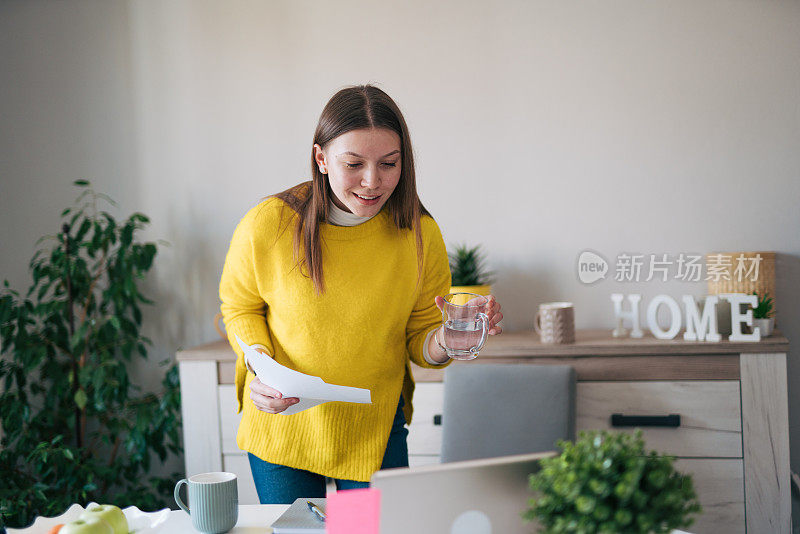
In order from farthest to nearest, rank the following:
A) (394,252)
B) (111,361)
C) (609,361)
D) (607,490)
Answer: (111,361), (609,361), (394,252), (607,490)

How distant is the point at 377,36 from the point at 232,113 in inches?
26.3

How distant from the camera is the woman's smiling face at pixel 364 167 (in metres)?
1.37

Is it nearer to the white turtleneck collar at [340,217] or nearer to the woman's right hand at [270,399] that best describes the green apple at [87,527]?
the woman's right hand at [270,399]

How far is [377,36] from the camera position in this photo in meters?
2.69

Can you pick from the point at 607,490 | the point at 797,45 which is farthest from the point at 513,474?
the point at 797,45

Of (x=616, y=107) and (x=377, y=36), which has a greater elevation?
(x=377, y=36)

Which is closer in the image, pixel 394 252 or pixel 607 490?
pixel 607 490

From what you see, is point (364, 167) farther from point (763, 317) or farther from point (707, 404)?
point (763, 317)

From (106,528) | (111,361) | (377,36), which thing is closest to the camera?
(106,528)

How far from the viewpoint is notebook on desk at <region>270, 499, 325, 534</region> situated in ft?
3.49

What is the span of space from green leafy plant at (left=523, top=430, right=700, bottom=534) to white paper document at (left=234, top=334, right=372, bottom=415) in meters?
0.50

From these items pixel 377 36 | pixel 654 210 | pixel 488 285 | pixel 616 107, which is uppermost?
pixel 377 36

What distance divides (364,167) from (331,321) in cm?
34

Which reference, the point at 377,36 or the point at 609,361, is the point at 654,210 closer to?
the point at 609,361
